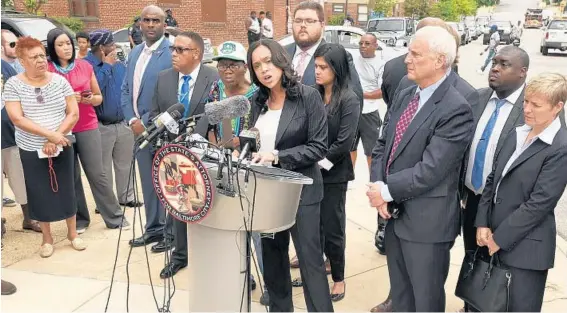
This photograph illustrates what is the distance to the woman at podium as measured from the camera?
307 centimetres

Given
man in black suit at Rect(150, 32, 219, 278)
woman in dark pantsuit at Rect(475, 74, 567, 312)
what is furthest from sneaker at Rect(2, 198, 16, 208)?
woman in dark pantsuit at Rect(475, 74, 567, 312)

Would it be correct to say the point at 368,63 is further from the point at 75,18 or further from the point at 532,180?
the point at 75,18

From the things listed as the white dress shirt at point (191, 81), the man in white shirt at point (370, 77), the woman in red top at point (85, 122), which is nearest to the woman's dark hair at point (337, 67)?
the white dress shirt at point (191, 81)

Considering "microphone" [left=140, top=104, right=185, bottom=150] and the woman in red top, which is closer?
"microphone" [left=140, top=104, right=185, bottom=150]

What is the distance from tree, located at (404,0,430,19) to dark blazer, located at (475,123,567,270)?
37.0m

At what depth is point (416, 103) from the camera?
9.50 ft

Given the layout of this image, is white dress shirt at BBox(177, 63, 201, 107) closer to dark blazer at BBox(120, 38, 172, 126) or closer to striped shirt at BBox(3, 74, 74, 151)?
dark blazer at BBox(120, 38, 172, 126)

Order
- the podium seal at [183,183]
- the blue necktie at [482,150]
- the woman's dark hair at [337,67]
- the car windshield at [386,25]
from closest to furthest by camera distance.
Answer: the podium seal at [183,183] → the blue necktie at [482,150] → the woman's dark hair at [337,67] → the car windshield at [386,25]

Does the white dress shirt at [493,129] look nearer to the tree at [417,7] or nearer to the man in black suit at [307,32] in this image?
the man in black suit at [307,32]

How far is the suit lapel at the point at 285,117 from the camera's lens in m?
3.10

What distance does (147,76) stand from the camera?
15.6 feet

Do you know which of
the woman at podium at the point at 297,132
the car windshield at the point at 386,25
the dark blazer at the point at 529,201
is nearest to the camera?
the dark blazer at the point at 529,201

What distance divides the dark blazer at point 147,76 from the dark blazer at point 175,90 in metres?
0.36

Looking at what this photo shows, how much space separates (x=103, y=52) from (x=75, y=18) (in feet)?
61.3
